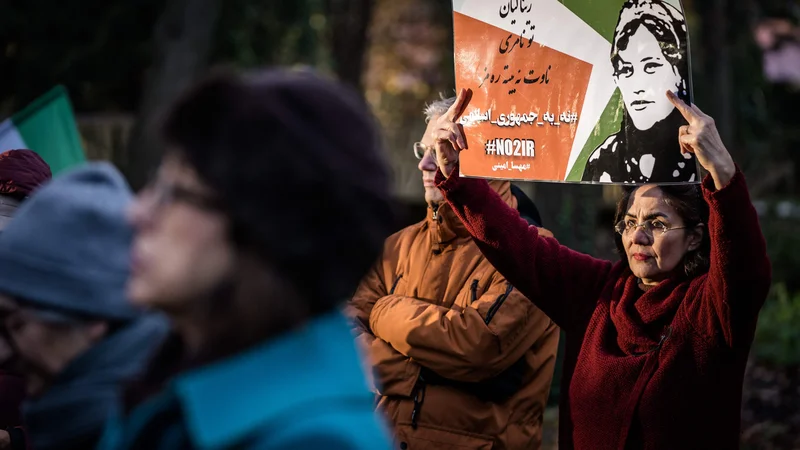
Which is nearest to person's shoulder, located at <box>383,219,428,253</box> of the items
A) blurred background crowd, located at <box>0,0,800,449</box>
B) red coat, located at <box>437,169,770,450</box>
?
red coat, located at <box>437,169,770,450</box>

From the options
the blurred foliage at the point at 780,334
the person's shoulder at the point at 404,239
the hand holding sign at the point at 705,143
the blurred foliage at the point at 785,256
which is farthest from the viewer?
the blurred foliage at the point at 785,256

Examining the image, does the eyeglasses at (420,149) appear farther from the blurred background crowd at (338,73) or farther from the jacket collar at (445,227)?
the blurred background crowd at (338,73)

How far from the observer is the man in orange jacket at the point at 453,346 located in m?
3.88

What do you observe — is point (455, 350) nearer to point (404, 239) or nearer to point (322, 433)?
point (404, 239)

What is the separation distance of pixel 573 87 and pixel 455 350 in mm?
1006

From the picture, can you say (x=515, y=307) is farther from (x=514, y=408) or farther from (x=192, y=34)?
(x=192, y=34)

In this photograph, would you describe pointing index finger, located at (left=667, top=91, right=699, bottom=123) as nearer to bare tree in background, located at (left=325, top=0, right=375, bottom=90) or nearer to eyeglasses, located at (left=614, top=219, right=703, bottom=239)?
eyeglasses, located at (left=614, top=219, right=703, bottom=239)

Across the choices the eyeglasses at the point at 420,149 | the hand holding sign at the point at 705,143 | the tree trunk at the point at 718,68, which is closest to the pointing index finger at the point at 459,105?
the eyeglasses at the point at 420,149

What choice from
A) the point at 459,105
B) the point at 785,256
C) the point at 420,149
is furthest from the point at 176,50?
the point at 459,105

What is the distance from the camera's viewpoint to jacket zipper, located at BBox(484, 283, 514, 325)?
12.9ft

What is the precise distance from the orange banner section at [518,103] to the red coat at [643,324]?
0.13 metres

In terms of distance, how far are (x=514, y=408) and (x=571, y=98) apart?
47.1 inches

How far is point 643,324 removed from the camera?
3453 mm

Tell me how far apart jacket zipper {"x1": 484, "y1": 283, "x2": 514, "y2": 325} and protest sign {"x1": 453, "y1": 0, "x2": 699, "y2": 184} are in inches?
19.0
